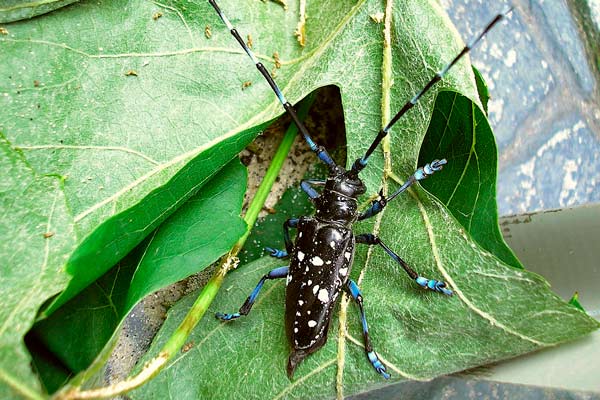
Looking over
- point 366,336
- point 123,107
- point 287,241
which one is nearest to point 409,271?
point 366,336

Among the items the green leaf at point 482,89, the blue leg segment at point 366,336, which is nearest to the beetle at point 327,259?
the blue leg segment at point 366,336

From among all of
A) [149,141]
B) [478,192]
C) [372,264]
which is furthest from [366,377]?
[149,141]

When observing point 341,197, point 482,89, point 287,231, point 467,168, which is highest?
point 482,89

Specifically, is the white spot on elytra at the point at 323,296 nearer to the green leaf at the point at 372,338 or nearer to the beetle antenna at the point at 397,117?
the green leaf at the point at 372,338

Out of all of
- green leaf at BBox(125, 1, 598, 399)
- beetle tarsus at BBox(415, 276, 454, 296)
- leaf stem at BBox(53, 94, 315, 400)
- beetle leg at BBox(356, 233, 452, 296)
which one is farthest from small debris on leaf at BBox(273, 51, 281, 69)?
beetle tarsus at BBox(415, 276, 454, 296)

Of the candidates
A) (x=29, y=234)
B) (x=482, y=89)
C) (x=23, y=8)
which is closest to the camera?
(x=29, y=234)

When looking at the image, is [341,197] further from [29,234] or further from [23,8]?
[23,8]

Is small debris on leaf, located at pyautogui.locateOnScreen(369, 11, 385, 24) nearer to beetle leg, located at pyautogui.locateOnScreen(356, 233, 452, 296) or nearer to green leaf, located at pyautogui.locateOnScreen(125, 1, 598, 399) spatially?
green leaf, located at pyautogui.locateOnScreen(125, 1, 598, 399)
